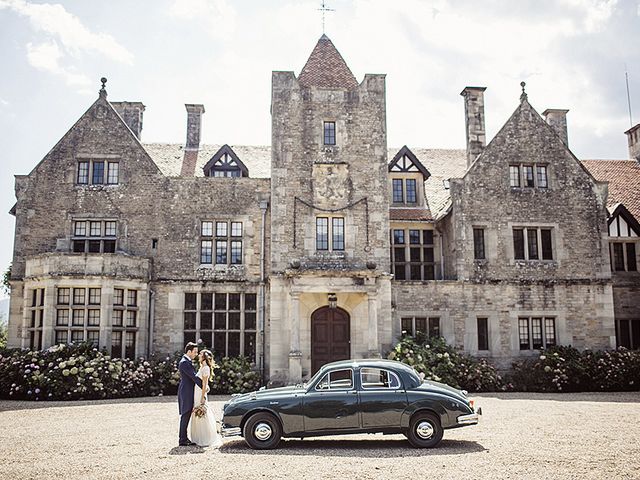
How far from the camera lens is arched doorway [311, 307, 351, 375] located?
69.5 ft

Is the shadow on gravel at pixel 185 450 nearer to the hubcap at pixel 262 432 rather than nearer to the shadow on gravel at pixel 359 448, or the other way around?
the shadow on gravel at pixel 359 448

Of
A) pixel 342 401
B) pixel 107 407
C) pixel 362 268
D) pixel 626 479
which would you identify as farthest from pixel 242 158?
pixel 626 479

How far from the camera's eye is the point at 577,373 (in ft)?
68.2

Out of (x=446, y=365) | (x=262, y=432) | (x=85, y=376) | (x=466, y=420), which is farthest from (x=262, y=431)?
(x=446, y=365)

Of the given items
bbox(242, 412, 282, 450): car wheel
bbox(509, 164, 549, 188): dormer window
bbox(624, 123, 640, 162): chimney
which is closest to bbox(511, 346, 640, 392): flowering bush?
bbox(509, 164, 549, 188): dormer window

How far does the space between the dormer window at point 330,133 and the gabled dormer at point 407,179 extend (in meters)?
3.22

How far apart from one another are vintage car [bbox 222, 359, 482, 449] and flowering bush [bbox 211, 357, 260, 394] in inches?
380

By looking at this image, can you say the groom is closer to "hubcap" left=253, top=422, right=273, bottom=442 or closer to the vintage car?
the vintage car

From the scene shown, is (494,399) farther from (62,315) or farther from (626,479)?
(62,315)

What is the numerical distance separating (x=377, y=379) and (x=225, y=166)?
1495 centimetres

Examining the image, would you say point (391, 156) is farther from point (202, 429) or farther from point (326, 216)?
point (202, 429)

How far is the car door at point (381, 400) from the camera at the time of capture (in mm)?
10383

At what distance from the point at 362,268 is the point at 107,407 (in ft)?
30.0

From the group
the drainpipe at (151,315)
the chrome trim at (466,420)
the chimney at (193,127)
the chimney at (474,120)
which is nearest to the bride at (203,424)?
the chrome trim at (466,420)
